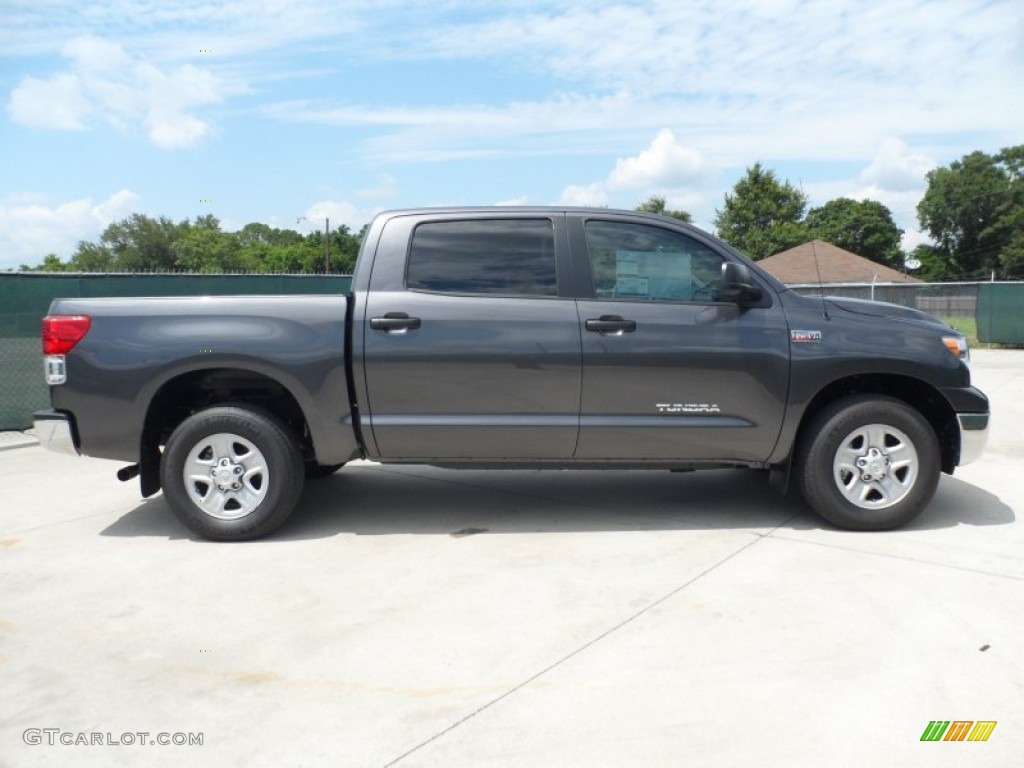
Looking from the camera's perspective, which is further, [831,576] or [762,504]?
[762,504]

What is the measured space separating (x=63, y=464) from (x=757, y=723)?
635cm

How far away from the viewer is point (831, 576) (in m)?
4.16

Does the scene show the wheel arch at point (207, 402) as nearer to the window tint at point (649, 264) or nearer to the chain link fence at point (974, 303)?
Answer: the window tint at point (649, 264)

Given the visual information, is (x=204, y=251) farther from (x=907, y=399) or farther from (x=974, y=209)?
(x=907, y=399)

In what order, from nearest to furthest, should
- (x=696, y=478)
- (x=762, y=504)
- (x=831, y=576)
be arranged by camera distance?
1. (x=831, y=576)
2. (x=762, y=504)
3. (x=696, y=478)

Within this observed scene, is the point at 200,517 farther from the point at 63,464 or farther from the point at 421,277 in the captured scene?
the point at 63,464

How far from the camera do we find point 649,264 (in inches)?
193

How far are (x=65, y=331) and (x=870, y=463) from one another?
4628 millimetres

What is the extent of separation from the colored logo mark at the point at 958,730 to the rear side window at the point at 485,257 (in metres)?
2.89

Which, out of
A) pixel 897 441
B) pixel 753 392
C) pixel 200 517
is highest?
pixel 753 392

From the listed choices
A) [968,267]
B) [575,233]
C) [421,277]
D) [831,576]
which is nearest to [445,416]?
[421,277]

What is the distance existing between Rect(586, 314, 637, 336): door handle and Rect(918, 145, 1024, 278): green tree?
8265 centimetres

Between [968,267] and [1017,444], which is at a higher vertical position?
[968,267]

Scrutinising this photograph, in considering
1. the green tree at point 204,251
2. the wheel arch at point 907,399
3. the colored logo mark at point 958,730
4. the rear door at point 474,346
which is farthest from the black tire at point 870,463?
the green tree at point 204,251
